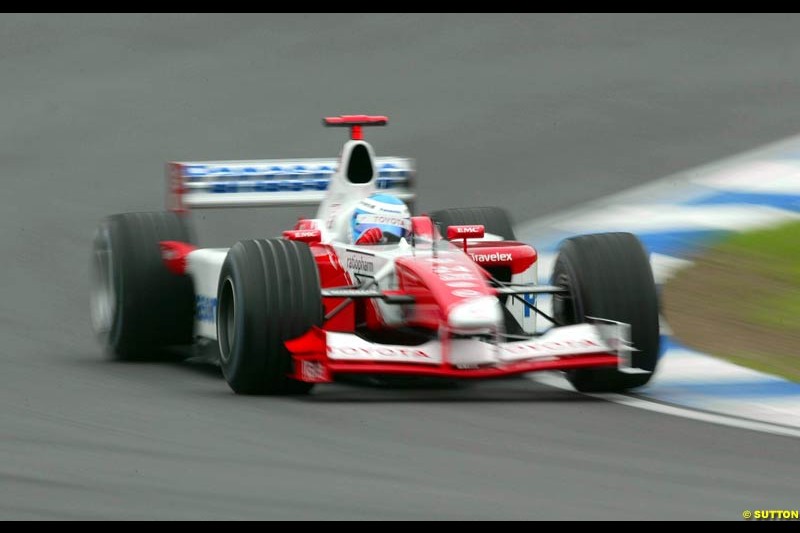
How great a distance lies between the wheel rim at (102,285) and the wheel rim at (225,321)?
167 centimetres

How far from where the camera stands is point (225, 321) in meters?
9.71

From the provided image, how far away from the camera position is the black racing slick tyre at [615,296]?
9297 millimetres

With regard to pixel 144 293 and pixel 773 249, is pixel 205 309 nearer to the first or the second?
pixel 144 293

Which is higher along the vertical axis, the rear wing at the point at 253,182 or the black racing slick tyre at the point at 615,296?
the rear wing at the point at 253,182

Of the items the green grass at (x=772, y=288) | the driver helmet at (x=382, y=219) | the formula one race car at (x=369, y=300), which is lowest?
the green grass at (x=772, y=288)

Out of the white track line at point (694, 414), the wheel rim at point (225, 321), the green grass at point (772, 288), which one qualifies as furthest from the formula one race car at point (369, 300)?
the green grass at point (772, 288)

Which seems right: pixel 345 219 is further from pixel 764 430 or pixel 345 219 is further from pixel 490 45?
pixel 490 45

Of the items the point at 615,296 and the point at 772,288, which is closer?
the point at 615,296

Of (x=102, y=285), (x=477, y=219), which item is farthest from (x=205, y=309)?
(x=477, y=219)

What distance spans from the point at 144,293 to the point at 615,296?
3.13 metres

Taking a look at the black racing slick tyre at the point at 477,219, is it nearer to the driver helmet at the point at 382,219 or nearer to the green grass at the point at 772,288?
the driver helmet at the point at 382,219

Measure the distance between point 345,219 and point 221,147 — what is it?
708 centimetres

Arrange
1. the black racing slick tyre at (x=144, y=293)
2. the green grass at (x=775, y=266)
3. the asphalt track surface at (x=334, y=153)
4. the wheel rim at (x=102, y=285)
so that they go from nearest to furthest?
the asphalt track surface at (x=334, y=153), the black racing slick tyre at (x=144, y=293), the green grass at (x=775, y=266), the wheel rim at (x=102, y=285)

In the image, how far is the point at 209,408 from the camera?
875cm
